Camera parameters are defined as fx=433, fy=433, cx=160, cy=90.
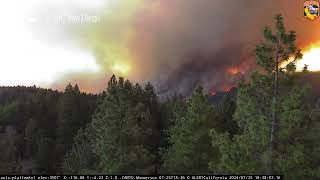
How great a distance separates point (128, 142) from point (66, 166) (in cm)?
2834

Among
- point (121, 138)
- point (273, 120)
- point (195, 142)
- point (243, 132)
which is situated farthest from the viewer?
point (195, 142)

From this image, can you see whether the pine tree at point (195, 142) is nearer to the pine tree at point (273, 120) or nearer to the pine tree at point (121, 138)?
the pine tree at point (121, 138)

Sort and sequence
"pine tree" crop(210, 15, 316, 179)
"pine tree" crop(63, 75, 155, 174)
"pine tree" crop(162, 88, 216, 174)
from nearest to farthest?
"pine tree" crop(210, 15, 316, 179)
"pine tree" crop(63, 75, 155, 174)
"pine tree" crop(162, 88, 216, 174)

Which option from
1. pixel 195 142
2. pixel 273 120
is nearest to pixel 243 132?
pixel 273 120

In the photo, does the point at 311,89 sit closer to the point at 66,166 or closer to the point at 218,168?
the point at 218,168

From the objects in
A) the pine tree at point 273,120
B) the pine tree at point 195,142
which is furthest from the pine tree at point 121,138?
the pine tree at point 273,120

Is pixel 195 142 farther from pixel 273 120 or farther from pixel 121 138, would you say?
pixel 273 120

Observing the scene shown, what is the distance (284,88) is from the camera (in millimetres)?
23750

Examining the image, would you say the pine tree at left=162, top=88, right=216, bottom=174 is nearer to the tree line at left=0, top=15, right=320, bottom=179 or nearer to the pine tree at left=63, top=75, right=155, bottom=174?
the tree line at left=0, top=15, right=320, bottom=179

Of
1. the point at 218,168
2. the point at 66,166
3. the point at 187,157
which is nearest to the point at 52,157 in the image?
the point at 66,166

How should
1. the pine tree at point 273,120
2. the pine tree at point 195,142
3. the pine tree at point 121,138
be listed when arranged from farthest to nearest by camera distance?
the pine tree at point 195,142 < the pine tree at point 121,138 < the pine tree at point 273,120

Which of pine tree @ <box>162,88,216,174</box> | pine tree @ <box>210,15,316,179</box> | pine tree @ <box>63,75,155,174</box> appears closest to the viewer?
pine tree @ <box>210,15,316,179</box>

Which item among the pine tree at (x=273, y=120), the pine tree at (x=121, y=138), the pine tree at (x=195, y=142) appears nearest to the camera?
the pine tree at (x=273, y=120)

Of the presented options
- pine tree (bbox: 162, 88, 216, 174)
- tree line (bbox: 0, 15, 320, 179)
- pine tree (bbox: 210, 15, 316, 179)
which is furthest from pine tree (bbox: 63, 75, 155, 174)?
pine tree (bbox: 210, 15, 316, 179)
